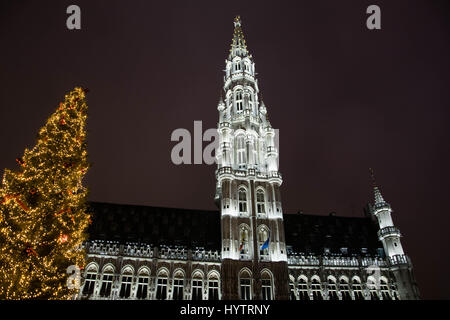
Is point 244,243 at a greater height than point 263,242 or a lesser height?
lesser

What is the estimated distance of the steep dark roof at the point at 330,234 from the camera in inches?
1764

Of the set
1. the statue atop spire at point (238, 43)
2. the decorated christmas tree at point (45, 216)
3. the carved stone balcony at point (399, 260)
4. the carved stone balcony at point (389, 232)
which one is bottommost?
the decorated christmas tree at point (45, 216)

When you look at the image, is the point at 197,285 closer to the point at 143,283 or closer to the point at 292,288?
the point at 143,283

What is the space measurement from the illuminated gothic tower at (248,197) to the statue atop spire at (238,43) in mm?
4643

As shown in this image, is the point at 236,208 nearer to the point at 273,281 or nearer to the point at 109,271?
the point at 273,281

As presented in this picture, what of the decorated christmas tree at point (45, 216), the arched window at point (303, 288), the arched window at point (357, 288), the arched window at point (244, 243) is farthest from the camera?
the arched window at point (357, 288)

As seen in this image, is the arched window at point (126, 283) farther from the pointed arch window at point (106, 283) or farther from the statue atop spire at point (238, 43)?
the statue atop spire at point (238, 43)

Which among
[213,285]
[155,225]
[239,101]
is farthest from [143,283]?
[239,101]

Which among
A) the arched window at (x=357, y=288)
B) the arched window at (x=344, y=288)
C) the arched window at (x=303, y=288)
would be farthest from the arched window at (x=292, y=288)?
the arched window at (x=357, y=288)

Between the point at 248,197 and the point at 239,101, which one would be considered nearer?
the point at 248,197

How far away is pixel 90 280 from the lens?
1391 inches

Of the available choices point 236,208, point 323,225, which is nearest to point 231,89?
point 236,208

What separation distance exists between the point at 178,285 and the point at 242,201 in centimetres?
1219

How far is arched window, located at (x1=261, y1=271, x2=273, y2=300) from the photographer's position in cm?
3619
